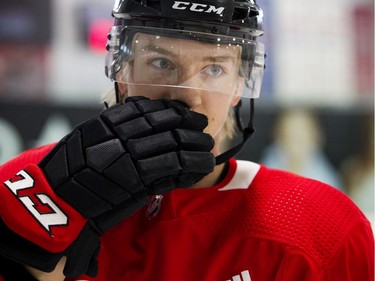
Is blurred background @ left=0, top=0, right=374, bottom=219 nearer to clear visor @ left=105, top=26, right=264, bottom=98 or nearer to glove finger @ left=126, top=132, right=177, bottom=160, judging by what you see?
clear visor @ left=105, top=26, right=264, bottom=98

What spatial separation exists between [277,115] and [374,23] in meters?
0.87

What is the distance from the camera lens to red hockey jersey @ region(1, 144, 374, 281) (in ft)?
4.61

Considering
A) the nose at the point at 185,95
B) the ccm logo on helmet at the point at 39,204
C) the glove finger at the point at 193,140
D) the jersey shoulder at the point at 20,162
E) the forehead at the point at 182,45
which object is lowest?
the jersey shoulder at the point at 20,162

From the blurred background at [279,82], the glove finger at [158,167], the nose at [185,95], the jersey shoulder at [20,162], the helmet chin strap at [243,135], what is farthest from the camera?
the blurred background at [279,82]

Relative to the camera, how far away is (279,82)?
4348mm

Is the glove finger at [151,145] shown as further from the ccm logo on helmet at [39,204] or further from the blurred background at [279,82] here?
the blurred background at [279,82]

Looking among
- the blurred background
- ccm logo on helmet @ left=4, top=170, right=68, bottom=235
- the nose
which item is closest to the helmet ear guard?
the nose

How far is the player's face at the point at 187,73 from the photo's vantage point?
1.39 metres

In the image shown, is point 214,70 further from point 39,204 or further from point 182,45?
point 39,204

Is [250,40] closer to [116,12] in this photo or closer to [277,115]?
[116,12]

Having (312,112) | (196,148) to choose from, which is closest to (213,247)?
(196,148)

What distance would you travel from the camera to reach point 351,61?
4473 mm

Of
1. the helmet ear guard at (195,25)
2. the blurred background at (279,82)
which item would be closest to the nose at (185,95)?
the helmet ear guard at (195,25)

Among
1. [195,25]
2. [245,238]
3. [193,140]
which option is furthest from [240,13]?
[245,238]
